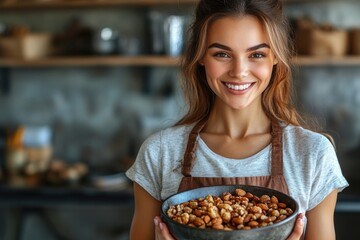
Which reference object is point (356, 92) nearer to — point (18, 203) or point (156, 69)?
point (156, 69)

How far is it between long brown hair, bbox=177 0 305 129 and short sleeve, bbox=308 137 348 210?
15cm

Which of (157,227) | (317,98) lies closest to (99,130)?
(317,98)

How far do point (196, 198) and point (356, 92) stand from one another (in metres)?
2.49

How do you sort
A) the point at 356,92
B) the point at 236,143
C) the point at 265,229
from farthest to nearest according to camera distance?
the point at 356,92 → the point at 236,143 → the point at 265,229

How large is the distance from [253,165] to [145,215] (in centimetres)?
32

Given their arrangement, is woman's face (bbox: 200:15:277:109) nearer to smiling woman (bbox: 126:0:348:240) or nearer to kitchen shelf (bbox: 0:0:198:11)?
smiling woman (bbox: 126:0:348:240)

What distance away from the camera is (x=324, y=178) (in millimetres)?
1462

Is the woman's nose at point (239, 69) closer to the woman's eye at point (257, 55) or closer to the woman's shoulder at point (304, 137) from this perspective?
the woman's eye at point (257, 55)

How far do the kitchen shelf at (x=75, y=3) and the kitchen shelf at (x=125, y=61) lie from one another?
1.07 feet

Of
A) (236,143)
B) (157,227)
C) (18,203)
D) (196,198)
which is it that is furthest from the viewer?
(18,203)

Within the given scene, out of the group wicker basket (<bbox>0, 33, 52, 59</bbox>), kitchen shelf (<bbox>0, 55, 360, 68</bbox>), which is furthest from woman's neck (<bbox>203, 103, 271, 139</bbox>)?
wicker basket (<bbox>0, 33, 52, 59</bbox>)

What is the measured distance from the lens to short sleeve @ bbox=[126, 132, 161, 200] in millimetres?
1579

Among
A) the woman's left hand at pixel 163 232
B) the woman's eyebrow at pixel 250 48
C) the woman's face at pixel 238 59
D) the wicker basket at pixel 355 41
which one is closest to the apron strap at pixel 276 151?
the woman's face at pixel 238 59

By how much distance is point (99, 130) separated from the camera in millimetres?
3938
